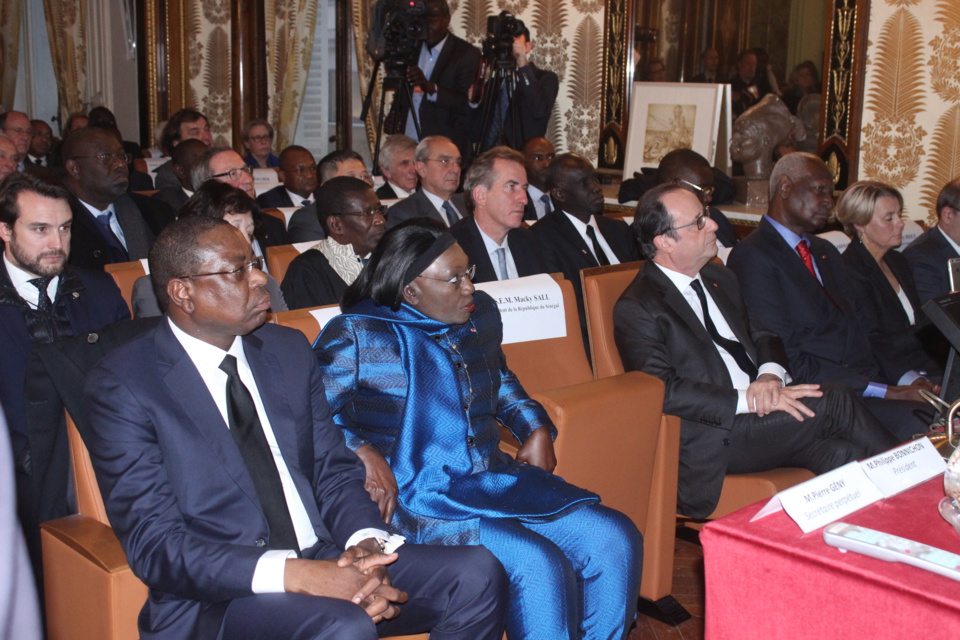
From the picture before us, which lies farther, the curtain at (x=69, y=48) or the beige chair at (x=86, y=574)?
the curtain at (x=69, y=48)

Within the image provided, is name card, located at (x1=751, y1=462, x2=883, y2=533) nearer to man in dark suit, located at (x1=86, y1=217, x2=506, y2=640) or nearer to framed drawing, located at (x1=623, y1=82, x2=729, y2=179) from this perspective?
man in dark suit, located at (x1=86, y1=217, x2=506, y2=640)

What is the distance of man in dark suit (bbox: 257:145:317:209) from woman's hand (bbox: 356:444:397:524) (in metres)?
4.11

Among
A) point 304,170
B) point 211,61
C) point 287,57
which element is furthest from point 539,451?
point 211,61

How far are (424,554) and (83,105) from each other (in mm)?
10979

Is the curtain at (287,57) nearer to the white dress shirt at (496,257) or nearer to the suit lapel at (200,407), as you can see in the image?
the white dress shirt at (496,257)

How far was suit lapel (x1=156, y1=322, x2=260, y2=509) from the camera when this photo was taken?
1.78 meters

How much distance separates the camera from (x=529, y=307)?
284 cm

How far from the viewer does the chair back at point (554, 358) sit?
112 inches

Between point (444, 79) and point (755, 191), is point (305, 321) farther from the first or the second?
point (444, 79)

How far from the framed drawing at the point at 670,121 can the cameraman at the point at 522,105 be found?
2.53 feet

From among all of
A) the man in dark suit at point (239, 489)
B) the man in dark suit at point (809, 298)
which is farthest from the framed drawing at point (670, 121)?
the man in dark suit at point (239, 489)

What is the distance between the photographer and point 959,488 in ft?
4.90

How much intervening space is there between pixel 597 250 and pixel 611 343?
1.30 m

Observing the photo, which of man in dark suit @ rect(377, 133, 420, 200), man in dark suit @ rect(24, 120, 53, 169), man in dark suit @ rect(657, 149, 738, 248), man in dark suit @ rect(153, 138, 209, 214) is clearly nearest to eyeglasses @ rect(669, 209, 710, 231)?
man in dark suit @ rect(657, 149, 738, 248)
